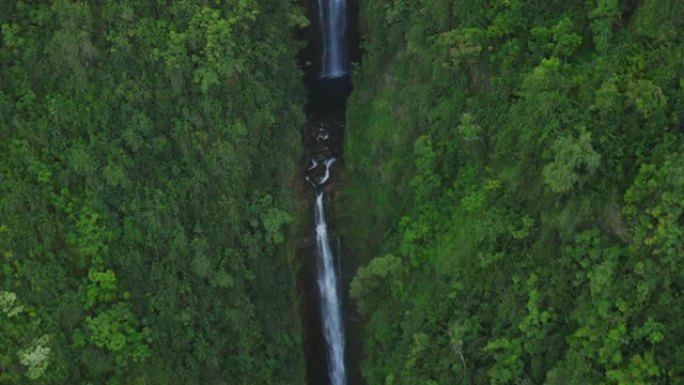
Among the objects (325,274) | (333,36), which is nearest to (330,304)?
(325,274)

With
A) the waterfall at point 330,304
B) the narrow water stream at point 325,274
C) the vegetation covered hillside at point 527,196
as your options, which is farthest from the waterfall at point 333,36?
the waterfall at point 330,304

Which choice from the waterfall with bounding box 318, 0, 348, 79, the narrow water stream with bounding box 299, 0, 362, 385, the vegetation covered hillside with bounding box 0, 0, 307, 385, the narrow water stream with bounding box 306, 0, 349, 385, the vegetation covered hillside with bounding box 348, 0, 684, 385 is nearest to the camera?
the vegetation covered hillside with bounding box 348, 0, 684, 385

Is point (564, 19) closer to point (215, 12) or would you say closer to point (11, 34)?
point (215, 12)

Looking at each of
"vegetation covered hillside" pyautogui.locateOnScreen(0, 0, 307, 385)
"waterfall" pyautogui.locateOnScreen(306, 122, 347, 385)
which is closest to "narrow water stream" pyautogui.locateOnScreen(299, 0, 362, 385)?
"waterfall" pyautogui.locateOnScreen(306, 122, 347, 385)

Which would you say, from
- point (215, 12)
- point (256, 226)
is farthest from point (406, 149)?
point (215, 12)

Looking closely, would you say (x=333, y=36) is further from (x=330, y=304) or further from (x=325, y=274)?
(x=330, y=304)

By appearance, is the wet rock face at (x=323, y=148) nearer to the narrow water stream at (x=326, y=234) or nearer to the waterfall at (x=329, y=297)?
the narrow water stream at (x=326, y=234)

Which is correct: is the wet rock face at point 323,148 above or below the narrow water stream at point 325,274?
above

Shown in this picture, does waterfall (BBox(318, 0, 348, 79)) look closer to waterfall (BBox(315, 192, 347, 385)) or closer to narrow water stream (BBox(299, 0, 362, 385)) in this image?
narrow water stream (BBox(299, 0, 362, 385))
